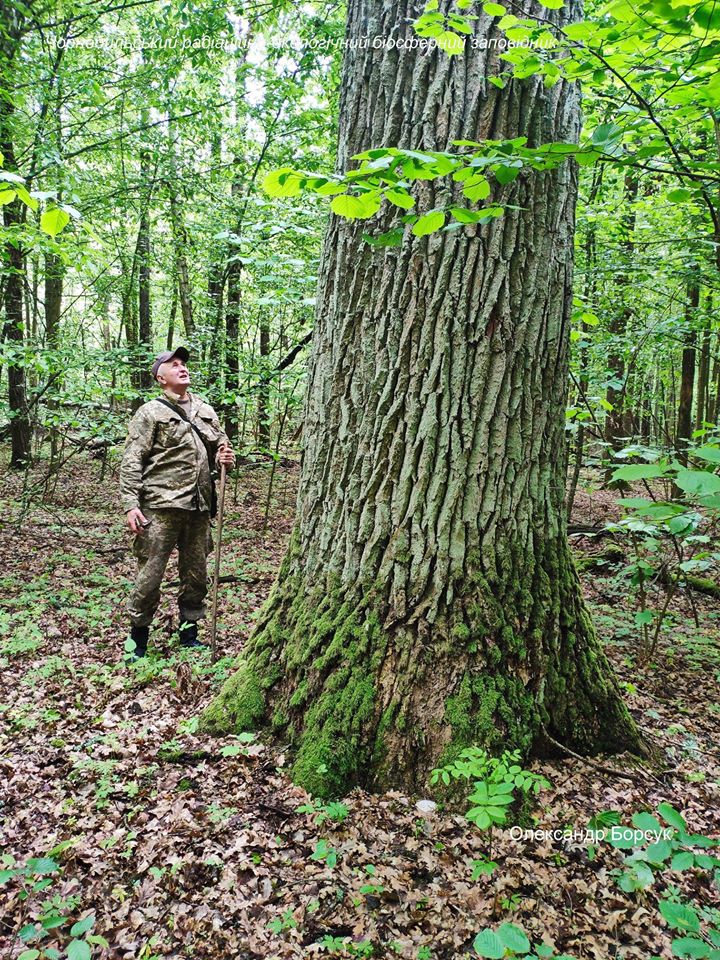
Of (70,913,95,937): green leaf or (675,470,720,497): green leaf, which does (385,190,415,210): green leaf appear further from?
(70,913,95,937): green leaf

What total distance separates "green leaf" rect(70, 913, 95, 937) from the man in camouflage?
2406 millimetres

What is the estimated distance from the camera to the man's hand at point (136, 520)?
13.9 ft

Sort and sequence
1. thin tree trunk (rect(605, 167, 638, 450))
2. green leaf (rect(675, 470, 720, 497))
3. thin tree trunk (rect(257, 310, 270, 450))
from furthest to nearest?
thin tree trunk (rect(257, 310, 270, 450))
thin tree trunk (rect(605, 167, 638, 450))
green leaf (rect(675, 470, 720, 497))

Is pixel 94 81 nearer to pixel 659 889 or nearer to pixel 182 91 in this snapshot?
pixel 182 91

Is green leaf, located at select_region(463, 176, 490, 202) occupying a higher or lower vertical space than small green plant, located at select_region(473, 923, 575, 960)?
higher

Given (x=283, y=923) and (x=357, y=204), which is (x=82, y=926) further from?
(x=357, y=204)

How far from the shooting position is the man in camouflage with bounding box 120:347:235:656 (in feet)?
14.2

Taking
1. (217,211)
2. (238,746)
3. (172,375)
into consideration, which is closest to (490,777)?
(238,746)

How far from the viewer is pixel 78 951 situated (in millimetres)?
1816

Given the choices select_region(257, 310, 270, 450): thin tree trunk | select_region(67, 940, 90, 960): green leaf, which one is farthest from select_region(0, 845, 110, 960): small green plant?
select_region(257, 310, 270, 450): thin tree trunk

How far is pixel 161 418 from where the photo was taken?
4367 mm

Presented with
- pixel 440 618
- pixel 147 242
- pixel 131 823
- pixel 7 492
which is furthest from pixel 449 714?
pixel 147 242

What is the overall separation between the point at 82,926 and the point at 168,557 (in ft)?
9.03

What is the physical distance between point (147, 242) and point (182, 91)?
135 inches
